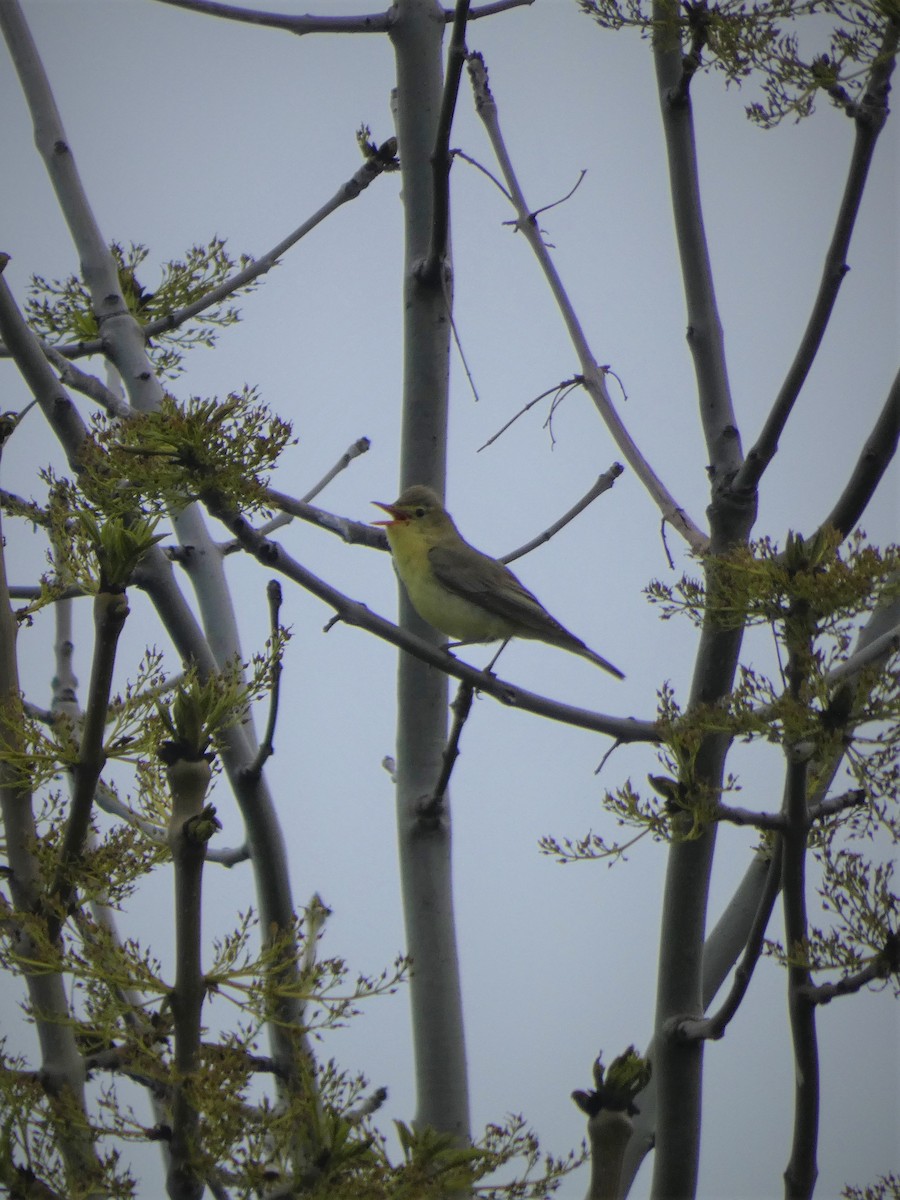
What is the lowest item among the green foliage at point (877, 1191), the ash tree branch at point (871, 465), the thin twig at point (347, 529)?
the green foliage at point (877, 1191)

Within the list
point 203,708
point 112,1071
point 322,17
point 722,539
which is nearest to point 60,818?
point 112,1071

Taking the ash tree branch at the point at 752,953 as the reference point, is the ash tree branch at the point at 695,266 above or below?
above

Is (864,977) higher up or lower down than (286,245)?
lower down

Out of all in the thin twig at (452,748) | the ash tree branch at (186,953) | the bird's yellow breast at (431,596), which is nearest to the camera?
the ash tree branch at (186,953)

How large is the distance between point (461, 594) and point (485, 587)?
0.15m

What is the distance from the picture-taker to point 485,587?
5211mm

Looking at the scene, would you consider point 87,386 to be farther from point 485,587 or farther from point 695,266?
point 485,587

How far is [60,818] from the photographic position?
2.05 metres

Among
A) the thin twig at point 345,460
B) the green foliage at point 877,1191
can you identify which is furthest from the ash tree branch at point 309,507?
the green foliage at point 877,1191

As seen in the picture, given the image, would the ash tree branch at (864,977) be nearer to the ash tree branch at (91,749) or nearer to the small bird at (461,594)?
the ash tree branch at (91,749)

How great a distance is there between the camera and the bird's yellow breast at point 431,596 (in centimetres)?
496

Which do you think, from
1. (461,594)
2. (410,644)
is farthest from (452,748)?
(461,594)

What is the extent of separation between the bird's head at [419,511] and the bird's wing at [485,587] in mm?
142

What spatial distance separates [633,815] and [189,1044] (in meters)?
0.90
